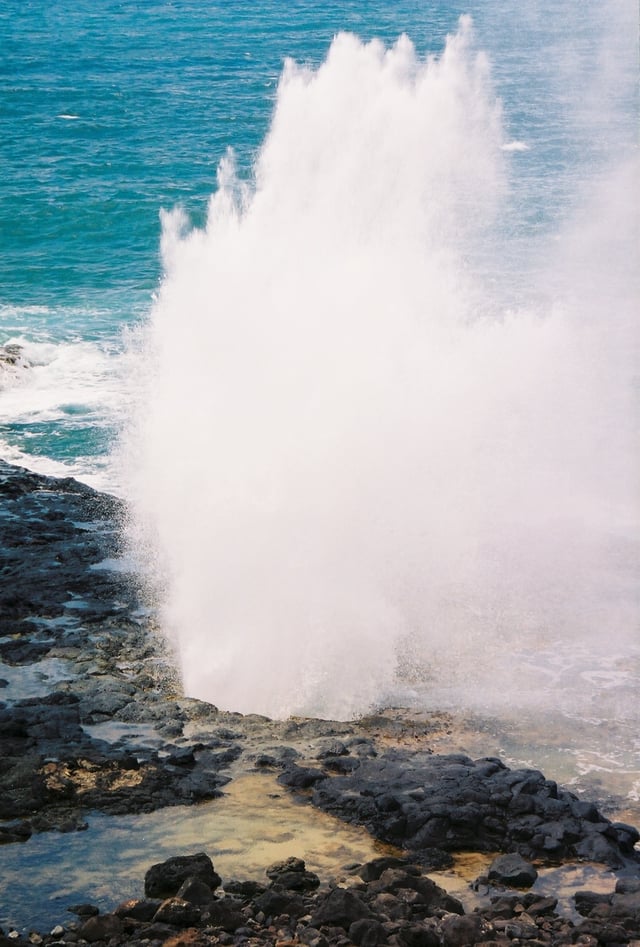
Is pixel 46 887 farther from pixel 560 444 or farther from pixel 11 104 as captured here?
pixel 11 104

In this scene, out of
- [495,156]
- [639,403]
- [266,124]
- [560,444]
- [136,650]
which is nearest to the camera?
[136,650]

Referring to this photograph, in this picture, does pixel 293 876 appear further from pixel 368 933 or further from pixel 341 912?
pixel 368 933

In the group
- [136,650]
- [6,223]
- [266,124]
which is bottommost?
[136,650]

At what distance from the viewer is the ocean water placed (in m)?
17.2

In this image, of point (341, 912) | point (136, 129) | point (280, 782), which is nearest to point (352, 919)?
point (341, 912)

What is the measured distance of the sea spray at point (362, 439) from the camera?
57.9ft

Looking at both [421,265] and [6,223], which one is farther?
[6,223]

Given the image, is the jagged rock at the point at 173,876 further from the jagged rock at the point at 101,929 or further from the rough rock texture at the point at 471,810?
the rough rock texture at the point at 471,810

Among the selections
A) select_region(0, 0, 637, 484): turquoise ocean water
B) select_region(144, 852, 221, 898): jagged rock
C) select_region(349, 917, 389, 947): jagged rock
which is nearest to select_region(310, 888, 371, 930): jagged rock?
select_region(349, 917, 389, 947): jagged rock

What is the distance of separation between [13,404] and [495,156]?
99.9ft

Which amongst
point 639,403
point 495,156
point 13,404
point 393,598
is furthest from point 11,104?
point 393,598

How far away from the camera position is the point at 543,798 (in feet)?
40.8

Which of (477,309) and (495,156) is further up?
(495,156)

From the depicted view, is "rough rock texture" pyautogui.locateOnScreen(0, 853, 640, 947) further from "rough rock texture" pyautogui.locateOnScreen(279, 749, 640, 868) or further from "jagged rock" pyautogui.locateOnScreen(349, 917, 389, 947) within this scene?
"rough rock texture" pyautogui.locateOnScreen(279, 749, 640, 868)
